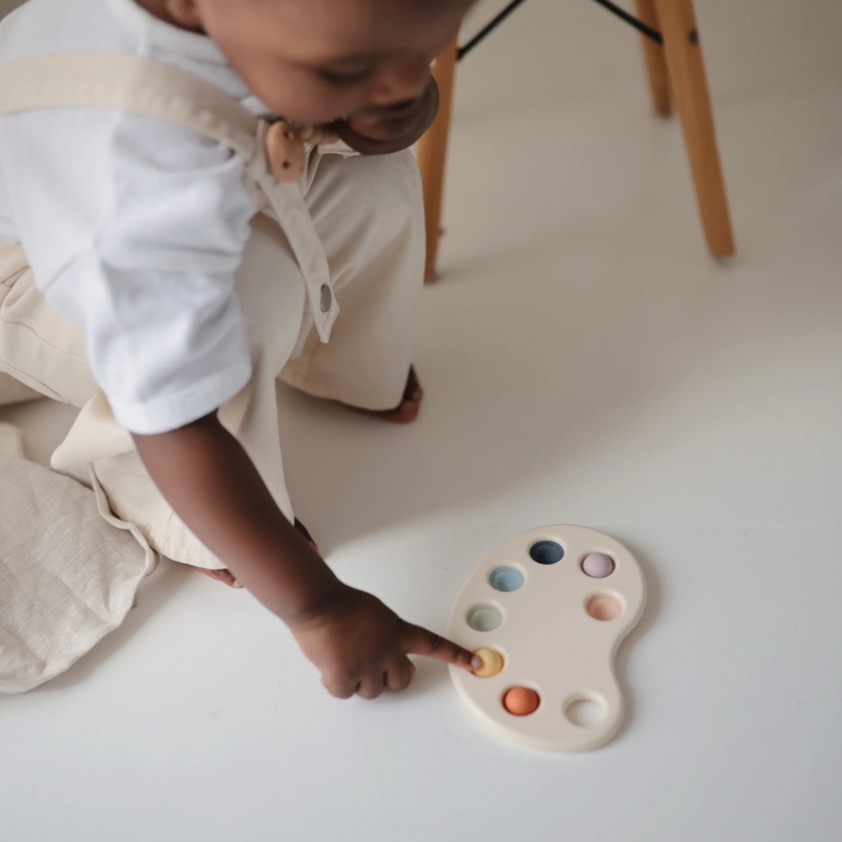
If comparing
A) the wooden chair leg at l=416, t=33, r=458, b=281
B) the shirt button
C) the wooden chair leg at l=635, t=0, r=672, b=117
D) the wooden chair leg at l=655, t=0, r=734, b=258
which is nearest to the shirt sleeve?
the shirt button

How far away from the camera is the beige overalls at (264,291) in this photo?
52 cm

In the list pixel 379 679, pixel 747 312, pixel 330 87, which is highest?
pixel 330 87

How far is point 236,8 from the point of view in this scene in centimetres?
45

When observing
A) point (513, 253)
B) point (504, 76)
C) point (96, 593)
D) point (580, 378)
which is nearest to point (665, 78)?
point (504, 76)

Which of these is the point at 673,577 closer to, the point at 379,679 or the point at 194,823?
the point at 379,679

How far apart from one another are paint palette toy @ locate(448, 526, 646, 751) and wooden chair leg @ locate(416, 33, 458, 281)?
40 cm

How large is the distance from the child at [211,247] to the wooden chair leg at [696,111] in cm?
32

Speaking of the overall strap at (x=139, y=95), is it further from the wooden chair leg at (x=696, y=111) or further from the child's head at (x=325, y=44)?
the wooden chair leg at (x=696, y=111)

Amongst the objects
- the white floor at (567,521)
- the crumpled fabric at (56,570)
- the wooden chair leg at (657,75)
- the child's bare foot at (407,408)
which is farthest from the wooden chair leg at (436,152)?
the crumpled fabric at (56,570)

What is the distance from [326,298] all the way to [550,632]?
301mm

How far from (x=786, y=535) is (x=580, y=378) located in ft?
0.83

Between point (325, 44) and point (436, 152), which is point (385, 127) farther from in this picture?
point (436, 152)

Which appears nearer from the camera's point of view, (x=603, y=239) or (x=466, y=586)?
(x=466, y=586)

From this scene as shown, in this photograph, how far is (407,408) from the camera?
839mm
